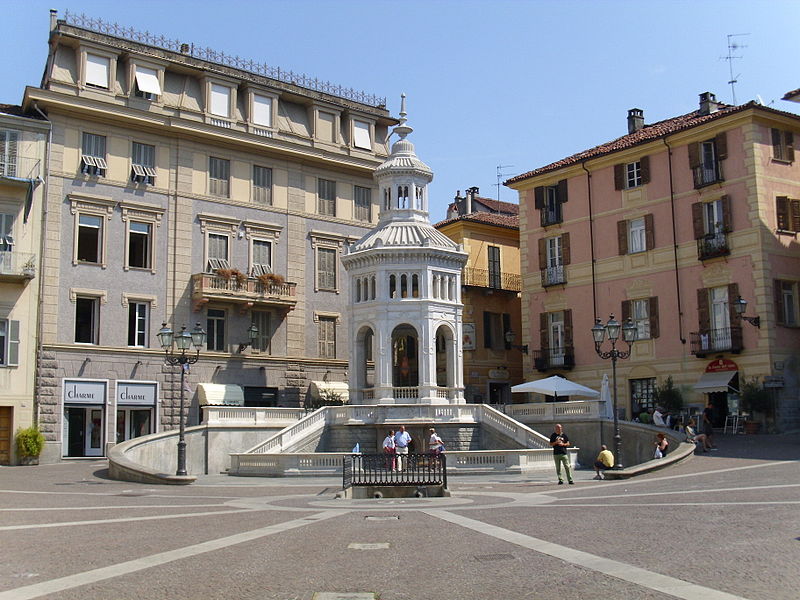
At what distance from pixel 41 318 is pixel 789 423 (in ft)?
101

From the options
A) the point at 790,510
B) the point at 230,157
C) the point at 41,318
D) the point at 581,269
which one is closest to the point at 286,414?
the point at 41,318

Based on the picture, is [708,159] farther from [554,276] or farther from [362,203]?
[362,203]

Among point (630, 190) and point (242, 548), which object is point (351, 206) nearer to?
point (630, 190)

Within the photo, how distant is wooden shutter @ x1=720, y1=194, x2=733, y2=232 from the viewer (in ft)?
130

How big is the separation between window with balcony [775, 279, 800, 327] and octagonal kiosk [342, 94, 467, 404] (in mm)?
13301

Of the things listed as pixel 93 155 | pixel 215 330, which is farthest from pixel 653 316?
pixel 93 155

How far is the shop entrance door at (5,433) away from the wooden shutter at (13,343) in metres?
1.85

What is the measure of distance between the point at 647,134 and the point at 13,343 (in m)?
30.7

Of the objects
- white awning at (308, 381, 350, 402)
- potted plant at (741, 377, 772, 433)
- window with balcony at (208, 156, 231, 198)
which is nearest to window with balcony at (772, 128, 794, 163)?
potted plant at (741, 377, 772, 433)

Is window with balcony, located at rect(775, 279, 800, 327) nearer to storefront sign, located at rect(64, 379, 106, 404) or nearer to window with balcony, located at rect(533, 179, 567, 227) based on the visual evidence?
window with balcony, located at rect(533, 179, 567, 227)

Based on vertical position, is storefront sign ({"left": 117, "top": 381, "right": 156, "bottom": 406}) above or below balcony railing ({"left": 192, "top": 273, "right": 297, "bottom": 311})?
below

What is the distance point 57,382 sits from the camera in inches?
1499

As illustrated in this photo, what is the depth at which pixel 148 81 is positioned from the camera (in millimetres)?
42125

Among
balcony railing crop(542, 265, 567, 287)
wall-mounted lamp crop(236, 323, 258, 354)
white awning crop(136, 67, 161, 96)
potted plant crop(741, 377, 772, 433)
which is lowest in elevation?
potted plant crop(741, 377, 772, 433)
